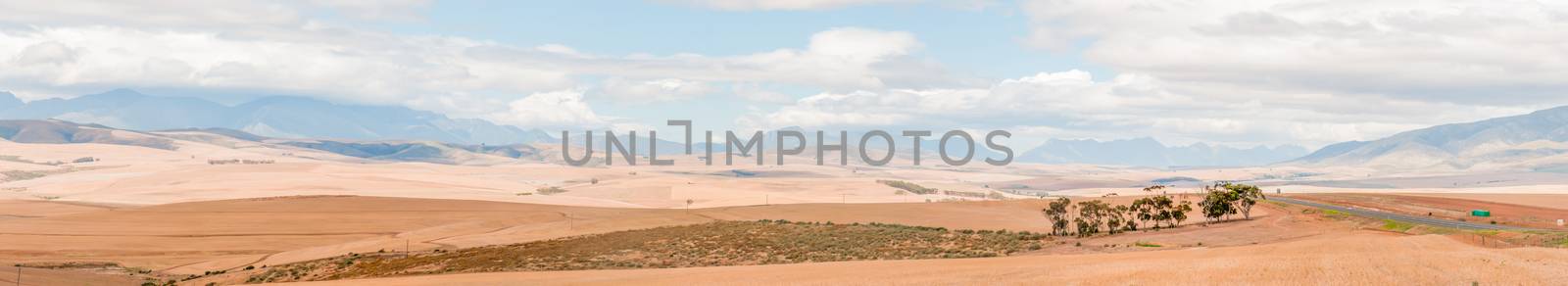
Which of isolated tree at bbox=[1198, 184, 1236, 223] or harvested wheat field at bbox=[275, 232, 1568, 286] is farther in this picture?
isolated tree at bbox=[1198, 184, 1236, 223]

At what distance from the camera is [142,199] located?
18088 cm

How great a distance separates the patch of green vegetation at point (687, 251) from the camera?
222 feet

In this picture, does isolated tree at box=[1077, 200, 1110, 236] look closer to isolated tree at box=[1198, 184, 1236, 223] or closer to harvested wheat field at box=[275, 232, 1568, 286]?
isolated tree at box=[1198, 184, 1236, 223]

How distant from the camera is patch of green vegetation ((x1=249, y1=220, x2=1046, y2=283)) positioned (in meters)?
67.8

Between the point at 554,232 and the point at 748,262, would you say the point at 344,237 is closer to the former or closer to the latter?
the point at 554,232

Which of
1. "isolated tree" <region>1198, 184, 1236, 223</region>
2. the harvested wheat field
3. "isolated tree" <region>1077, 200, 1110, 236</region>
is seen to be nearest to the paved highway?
"isolated tree" <region>1198, 184, 1236, 223</region>

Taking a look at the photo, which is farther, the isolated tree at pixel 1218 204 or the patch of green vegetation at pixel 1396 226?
the isolated tree at pixel 1218 204

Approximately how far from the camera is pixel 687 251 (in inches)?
3029

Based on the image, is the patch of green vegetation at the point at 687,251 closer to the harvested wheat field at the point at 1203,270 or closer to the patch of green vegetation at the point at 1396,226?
the harvested wheat field at the point at 1203,270

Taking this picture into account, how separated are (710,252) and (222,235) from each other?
5881cm

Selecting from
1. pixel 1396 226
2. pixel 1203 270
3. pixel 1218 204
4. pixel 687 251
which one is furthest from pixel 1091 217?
pixel 1203 270

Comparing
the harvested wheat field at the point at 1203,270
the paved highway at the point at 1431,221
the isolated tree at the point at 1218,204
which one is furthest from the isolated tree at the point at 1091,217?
the harvested wheat field at the point at 1203,270

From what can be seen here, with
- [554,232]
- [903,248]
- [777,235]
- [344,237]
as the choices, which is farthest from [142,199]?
[903,248]

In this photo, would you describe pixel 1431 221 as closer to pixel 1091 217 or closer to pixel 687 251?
pixel 1091 217
